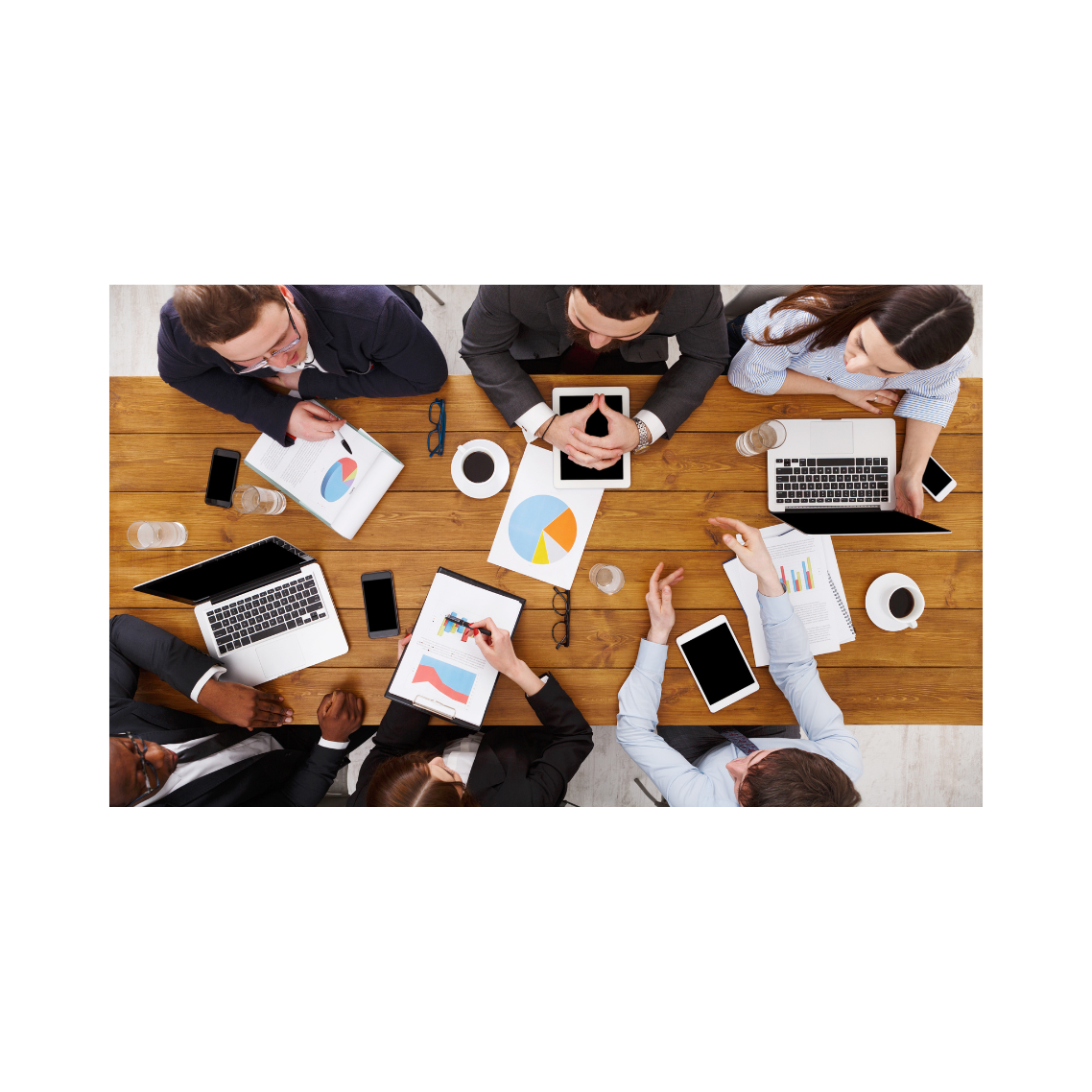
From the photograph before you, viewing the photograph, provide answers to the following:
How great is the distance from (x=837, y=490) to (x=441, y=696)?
1296mm

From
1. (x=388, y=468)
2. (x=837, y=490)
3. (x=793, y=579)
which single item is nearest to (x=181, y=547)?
(x=388, y=468)

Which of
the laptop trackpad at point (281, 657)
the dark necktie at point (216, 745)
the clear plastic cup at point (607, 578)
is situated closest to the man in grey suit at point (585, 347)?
the clear plastic cup at point (607, 578)

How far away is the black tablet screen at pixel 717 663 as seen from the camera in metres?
1.66

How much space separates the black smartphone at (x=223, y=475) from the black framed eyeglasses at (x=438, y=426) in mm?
556

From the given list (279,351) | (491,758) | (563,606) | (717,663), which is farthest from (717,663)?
(279,351)

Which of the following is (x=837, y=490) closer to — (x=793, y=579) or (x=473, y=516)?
(x=793, y=579)

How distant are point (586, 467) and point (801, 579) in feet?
2.31

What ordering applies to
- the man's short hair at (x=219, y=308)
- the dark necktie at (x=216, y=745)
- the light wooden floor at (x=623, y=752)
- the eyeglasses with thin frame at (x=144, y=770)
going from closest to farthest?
1. the man's short hair at (x=219, y=308)
2. the eyeglasses with thin frame at (x=144, y=770)
3. the dark necktie at (x=216, y=745)
4. the light wooden floor at (x=623, y=752)

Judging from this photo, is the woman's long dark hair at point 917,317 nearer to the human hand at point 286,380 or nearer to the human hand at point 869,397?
the human hand at point 869,397

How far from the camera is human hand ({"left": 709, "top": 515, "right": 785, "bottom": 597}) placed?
5.23 ft

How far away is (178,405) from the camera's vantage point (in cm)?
166

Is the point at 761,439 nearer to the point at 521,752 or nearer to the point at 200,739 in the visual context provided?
the point at 521,752

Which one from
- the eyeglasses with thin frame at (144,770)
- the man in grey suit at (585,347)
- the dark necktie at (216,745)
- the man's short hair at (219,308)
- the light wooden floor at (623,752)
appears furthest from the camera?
the light wooden floor at (623,752)

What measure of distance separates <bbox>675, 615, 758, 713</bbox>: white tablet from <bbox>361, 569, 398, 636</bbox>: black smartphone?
83cm
